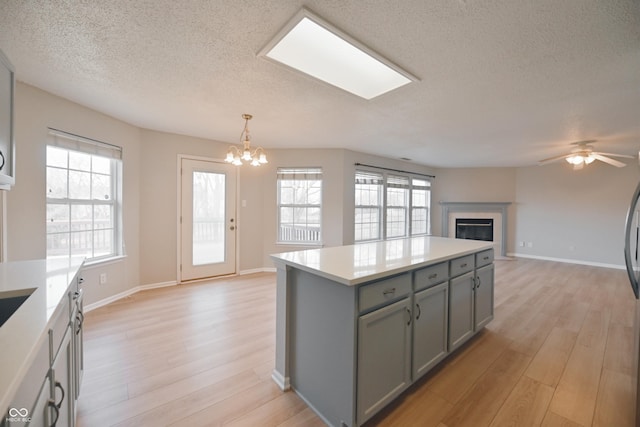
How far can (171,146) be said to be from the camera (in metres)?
4.04

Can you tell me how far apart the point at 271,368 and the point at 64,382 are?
1.26 meters

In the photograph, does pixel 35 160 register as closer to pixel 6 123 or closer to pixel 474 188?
pixel 6 123

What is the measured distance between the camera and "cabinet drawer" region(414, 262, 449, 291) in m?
1.79

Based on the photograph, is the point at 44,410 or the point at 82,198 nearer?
the point at 44,410

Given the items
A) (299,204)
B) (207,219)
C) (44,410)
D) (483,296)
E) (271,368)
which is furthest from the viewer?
(299,204)

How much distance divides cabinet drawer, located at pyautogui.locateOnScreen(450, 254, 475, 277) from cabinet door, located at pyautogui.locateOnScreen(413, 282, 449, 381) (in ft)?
0.55

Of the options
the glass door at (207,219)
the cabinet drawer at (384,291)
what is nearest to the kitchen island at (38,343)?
the cabinet drawer at (384,291)

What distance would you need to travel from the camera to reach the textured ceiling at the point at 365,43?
4.91 feet

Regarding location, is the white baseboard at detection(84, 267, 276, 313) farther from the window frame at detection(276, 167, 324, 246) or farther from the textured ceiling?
the textured ceiling

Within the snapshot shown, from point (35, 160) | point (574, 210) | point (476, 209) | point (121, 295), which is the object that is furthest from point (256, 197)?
point (574, 210)

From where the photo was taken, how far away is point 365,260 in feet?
5.96

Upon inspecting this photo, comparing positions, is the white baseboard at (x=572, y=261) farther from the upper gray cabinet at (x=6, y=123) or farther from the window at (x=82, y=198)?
the upper gray cabinet at (x=6, y=123)

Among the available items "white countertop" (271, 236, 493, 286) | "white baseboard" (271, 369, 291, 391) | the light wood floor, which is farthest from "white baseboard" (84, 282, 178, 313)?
"white countertop" (271, 236, 493, 286)

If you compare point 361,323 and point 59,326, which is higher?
point 59,326
